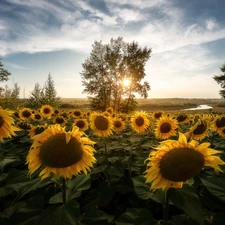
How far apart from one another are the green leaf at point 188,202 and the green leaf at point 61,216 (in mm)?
746

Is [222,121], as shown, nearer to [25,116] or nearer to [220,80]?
[25,116]

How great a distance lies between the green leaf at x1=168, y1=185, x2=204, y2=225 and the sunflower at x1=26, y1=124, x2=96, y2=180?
83 centimetres

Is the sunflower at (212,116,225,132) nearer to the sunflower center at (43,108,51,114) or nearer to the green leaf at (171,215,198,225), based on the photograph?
the green leaf at (171,215,198,225)

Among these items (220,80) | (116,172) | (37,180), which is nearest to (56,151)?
(37,180)

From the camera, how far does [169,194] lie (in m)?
1.69

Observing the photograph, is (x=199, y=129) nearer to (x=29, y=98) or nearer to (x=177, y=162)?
(x=177, y=162)

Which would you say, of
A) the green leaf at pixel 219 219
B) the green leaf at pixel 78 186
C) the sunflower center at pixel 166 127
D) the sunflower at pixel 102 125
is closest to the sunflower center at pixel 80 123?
the sunflower at pixel 102 125

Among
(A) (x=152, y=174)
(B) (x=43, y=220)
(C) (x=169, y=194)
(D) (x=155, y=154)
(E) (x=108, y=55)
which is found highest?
(E) (x=108, y=55)

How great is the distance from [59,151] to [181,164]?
3.20ft

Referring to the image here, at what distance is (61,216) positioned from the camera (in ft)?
5.03

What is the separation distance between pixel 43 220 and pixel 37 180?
19.4 inches

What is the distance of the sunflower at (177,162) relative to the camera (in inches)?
62.0

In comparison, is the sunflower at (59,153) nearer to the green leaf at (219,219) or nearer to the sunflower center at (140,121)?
the green leaf at (219,219)

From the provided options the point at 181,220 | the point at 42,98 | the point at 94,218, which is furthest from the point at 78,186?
the point at 42,98
